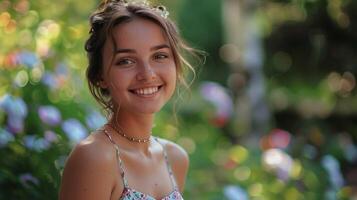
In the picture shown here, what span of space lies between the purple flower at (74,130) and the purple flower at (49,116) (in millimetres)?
54

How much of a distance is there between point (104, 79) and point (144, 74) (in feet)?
0.54

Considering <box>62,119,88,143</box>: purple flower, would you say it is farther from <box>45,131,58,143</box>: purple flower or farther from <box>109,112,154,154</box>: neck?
<box>109,112,154,154</box>: neck

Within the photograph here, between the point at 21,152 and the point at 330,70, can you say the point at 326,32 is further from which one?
the point at 21,152

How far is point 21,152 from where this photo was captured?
3834 millimetres

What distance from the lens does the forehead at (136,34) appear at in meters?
2.53

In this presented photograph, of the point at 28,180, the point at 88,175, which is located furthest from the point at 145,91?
the point at 28,180

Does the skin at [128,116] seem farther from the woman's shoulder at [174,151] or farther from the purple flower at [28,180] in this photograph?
the purple flower at [28,180]

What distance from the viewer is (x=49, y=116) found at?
4.14m

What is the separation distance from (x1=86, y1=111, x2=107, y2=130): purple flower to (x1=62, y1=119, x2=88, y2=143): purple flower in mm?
83

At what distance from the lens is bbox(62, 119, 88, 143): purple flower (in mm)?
4070

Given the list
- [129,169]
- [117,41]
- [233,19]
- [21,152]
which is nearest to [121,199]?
[129,169]

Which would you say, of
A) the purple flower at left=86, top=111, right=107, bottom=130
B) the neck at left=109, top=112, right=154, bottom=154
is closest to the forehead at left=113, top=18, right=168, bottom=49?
the neck at left=109, top=112, right=154, bottom=154

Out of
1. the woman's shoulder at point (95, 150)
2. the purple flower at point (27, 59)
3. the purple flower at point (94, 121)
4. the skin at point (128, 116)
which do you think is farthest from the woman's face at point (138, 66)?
the purple flower at point (27, 59)

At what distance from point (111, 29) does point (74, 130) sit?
167cm
